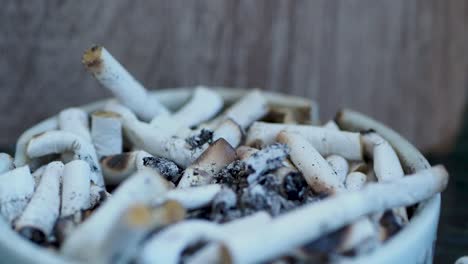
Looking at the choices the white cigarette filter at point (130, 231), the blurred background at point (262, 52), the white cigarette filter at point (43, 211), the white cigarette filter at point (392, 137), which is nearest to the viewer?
the white cigarette filter at point (130, 231)

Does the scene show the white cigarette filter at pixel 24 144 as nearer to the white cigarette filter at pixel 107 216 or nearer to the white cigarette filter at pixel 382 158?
the white cigarette filter at pixel 107 216

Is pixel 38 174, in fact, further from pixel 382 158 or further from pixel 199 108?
pixel 382 158

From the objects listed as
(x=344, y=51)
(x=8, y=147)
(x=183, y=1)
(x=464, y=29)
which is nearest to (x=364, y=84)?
(x=344, y=51)

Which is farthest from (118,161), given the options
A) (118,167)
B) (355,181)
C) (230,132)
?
(355,181)

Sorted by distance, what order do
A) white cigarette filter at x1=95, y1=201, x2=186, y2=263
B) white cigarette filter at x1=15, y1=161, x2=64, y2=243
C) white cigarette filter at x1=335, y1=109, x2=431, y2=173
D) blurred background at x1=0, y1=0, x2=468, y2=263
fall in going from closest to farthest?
1. white cigarette filter at x1=95, y1=201, x2=186, y2=263
2. white cigarette filter at x1=15, y1=161, x2=64, y2=243
3. white cigarette filter at x1=335, y1=109, x2=431, y2=173
4. blurred background at x1=0, y1=0, x2=468, y2=263

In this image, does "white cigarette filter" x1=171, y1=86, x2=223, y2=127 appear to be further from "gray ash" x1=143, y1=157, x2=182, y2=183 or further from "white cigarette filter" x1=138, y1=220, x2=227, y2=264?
"white cigarette filter" x1=138, y1=220, x2=227, y2=264

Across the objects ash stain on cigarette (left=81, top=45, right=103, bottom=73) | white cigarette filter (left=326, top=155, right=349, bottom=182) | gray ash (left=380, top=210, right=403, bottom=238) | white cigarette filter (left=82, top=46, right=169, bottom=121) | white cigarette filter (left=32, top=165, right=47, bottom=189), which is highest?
ash stain on cigarette (left=81, top=45, right=103, bottom=73)

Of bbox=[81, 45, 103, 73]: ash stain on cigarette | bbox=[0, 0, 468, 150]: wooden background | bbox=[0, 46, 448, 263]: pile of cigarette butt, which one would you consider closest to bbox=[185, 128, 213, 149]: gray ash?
bbox=[0, 46, 448, 263]: pile of cigarette butt

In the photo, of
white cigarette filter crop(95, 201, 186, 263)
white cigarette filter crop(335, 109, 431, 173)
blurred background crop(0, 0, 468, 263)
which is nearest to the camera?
white cigarette filter crop(95, 201, 186, 263)

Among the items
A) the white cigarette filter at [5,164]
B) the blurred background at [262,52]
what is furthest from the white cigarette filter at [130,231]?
the blurred background at [262,52]
